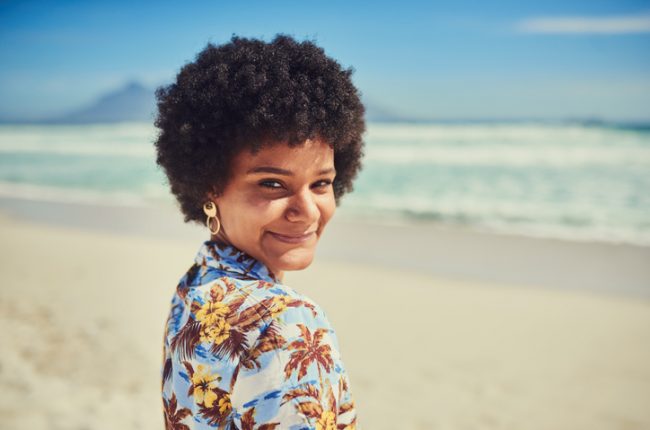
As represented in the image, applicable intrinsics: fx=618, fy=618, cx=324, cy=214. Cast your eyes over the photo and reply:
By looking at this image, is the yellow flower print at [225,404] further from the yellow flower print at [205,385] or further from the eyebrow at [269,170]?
the eyebrow at [269,170]

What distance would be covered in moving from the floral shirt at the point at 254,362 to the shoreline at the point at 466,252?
5367 millimetres

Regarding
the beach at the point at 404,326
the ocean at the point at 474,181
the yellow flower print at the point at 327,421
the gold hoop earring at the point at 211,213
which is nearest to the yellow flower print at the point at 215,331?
the yellow flower print at the point at 327,421

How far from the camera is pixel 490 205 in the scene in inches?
521

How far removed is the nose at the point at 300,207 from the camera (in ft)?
4.94

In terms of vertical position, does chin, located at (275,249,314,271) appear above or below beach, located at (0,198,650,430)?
above

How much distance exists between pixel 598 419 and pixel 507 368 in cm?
98

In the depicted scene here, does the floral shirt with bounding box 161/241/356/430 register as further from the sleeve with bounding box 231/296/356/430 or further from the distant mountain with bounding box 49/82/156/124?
the distant mountain with bounding box 49/82/156/124

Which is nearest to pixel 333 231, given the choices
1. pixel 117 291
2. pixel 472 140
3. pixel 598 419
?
pixel 117 291

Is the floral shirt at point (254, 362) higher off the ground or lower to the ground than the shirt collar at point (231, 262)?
lower

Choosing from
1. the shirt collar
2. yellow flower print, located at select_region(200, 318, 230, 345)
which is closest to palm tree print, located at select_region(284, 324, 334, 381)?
yellow flower print, located at select_region(200, 318, 230, 345)

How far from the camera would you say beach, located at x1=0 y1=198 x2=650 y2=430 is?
4.77 m

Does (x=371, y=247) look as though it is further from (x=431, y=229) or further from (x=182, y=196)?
(x=182, y=196)

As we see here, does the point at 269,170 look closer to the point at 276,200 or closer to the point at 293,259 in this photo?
the point at 276,200

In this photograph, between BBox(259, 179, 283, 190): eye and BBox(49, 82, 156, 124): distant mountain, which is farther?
BBox(49, 82, 156, 124): distant mountain
